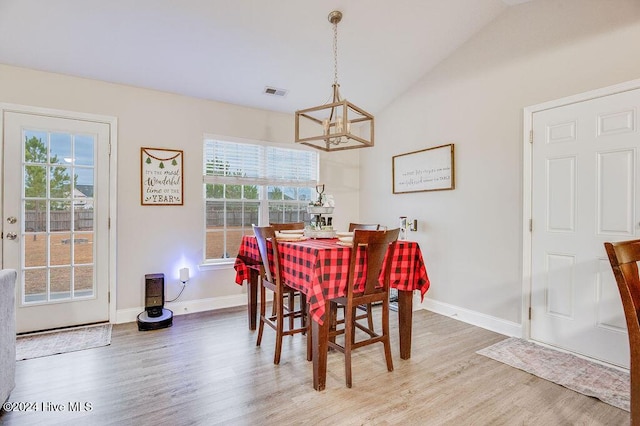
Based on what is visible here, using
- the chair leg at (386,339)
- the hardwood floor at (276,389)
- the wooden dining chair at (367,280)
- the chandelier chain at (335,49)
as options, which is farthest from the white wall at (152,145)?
the chair leg at (386,339)

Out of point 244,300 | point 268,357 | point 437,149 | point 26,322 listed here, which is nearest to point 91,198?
point 26,322

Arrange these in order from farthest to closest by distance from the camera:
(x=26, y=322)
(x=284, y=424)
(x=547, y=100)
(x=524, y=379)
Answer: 1. (x=26, y=322)
2. (x=547, y=100)
3. (x=524, y=379)
4. (x=284, y=424)

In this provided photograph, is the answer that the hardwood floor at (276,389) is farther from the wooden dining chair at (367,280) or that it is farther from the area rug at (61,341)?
the wooden dining chair at (367,280)

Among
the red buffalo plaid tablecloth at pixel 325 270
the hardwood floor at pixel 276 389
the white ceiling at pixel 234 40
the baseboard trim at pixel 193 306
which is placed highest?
the white ceiling at pixel 234 40

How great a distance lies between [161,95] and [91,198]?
1312 millimetres

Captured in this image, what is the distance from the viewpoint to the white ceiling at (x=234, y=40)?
269cm

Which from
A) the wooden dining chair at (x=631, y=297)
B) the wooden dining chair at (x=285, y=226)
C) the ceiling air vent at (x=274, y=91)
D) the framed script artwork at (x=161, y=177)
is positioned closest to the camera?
the wooden dining chair at (x=631, y=297)

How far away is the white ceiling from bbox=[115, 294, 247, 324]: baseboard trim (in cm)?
238

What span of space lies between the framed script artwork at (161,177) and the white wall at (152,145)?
0.19 feet

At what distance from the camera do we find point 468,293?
3.53 metres

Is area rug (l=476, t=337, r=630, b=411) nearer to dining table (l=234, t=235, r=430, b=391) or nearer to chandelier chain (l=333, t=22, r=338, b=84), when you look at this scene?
dining table (l=234, t=235, r=430, b=391)

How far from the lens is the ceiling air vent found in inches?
152

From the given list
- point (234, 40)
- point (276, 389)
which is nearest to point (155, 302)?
point (276, 389)

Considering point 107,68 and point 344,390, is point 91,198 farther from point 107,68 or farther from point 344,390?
point 344,390
